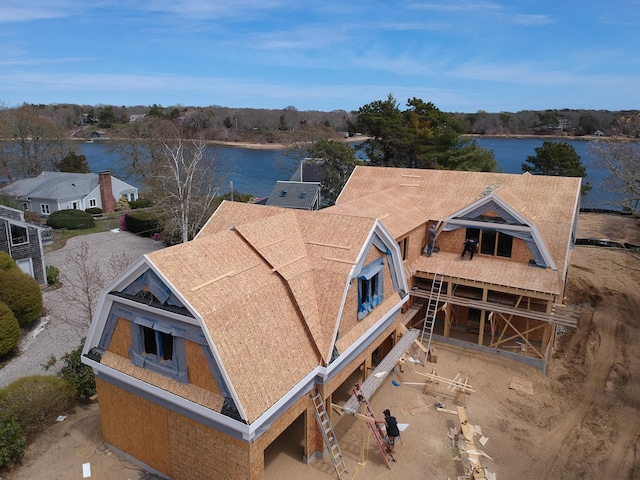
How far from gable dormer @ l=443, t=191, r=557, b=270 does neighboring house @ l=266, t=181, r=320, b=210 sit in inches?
693

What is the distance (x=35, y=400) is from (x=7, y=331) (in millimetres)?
7117

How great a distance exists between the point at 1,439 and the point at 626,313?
3109cm

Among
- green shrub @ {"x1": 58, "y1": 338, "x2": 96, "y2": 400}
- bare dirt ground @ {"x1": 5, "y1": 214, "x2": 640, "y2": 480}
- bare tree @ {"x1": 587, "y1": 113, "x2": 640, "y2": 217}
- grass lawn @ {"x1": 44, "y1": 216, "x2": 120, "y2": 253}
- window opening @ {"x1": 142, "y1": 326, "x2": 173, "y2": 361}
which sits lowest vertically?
bare dirt ground @ {"x1": 5, "y1": 214, "x2": 640, "y2": 480}

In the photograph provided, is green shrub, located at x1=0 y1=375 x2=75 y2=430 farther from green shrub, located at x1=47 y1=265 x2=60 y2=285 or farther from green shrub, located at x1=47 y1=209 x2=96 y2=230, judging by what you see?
green shrub, located at x1=47 y1=209 x2=96 y2=230

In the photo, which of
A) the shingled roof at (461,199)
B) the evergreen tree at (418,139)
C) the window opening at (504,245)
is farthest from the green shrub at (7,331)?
the evergreen tree at (418,139)

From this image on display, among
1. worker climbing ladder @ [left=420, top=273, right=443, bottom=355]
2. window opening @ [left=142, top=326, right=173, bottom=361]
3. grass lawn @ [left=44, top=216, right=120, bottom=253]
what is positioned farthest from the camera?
grass lawn @ [left=44, top=216, right=120, bottom=253]

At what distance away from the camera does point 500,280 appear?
21344 millimetres

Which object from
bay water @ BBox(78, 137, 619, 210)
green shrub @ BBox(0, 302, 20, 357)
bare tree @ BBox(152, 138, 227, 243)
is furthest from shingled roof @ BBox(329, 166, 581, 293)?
bay water @ BBox(78, 137, 619, 210)

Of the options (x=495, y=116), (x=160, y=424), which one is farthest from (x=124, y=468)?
(x=495, y=116)

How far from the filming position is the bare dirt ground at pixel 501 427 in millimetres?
14273

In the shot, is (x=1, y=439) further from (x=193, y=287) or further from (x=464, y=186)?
(x=464, y=186)

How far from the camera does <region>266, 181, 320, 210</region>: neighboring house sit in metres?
40.0

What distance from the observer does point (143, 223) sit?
4322 centimetres

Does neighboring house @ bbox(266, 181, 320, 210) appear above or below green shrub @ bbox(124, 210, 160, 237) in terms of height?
above
